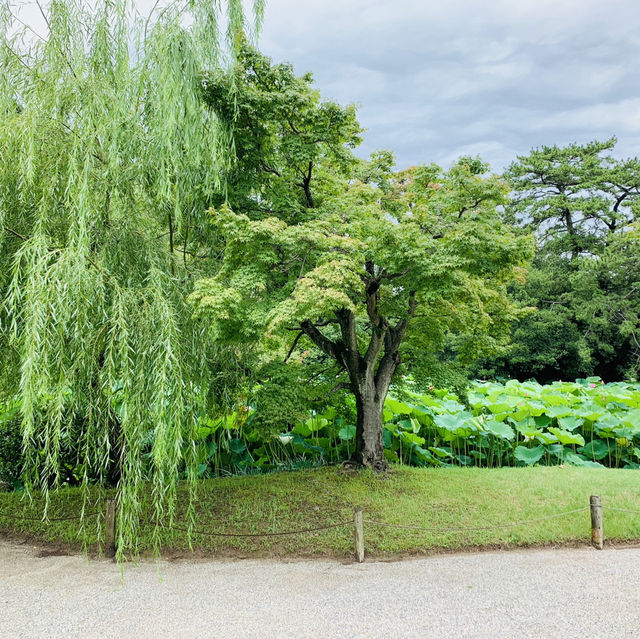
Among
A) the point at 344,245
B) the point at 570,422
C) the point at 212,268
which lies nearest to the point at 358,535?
the point at 344,245

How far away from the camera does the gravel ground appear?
3598 mm

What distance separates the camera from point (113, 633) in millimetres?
3609

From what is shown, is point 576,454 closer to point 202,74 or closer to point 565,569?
point 565,569

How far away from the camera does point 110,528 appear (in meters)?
5.21

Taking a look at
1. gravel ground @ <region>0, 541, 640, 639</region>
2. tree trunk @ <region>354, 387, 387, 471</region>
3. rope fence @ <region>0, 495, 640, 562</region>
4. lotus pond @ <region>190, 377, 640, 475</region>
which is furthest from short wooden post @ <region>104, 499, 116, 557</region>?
tree trunk @ <region>354, 387, 387, 471</region>

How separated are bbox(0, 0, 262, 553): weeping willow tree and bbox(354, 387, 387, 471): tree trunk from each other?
2.23m

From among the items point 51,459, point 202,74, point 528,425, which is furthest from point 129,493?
point 528,425

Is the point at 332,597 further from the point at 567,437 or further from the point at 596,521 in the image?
the point at 567,437

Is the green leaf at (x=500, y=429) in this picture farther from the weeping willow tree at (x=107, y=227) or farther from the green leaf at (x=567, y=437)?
the weeping willow tree at (x=107, y=227)

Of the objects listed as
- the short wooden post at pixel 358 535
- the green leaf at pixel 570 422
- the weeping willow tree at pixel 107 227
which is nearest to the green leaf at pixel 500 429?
the green leaf at pixel 570 422

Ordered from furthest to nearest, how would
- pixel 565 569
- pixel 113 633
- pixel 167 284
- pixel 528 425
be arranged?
1. pixel 528 425
2. pixel 167 284
3. pixel 565 569
4. pixel 113 633

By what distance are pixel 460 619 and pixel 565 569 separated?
5.09ft

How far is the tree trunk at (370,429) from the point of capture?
6863 millimetres

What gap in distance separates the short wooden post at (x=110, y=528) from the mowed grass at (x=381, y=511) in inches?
10.3
